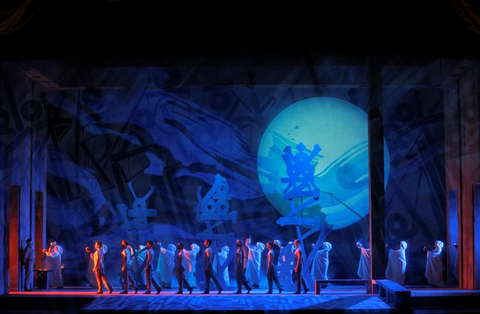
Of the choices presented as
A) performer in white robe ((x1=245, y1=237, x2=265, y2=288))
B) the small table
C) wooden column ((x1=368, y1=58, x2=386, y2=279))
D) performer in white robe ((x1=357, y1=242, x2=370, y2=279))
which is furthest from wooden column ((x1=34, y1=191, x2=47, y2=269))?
wooden column ((x1=368, y1=58, x2=386, y2=279))

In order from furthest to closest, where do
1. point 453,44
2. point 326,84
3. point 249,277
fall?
point 326,84
point 249,277
point 453,44

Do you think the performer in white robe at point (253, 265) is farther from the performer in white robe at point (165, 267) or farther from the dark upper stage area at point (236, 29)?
the dark upper stage area at point (236, 29)

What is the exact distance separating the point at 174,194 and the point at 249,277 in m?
3.51

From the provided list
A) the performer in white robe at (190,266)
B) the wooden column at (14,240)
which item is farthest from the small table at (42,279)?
the performer in white robe at (190,266)

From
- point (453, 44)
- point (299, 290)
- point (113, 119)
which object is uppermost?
point (453, 44)

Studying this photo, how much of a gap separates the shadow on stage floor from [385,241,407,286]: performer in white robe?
4.48ft

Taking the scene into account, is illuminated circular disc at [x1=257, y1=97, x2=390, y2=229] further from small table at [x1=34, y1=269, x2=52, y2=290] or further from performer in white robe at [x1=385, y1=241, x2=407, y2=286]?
small table at [x1=34, y1=269, x2=52, y2=290]

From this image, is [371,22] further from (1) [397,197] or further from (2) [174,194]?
(2) [174,194]

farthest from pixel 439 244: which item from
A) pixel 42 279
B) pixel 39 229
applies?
pixel 39 229

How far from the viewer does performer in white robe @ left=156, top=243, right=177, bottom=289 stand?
1522 cm

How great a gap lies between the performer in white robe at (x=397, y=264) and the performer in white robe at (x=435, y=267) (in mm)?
1008

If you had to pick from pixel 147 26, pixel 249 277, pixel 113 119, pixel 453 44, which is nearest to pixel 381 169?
pixel 453 44

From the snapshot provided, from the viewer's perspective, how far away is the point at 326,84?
54.1 ft

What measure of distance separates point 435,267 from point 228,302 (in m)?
6.11
